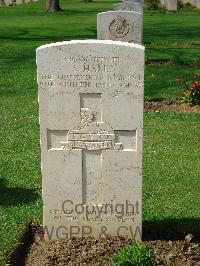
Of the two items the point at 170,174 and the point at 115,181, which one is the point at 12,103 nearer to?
the point at 170,174

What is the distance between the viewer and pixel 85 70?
462 cm

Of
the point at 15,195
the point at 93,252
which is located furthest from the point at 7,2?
the point at 93,252

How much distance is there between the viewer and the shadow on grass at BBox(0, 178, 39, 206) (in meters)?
6.01

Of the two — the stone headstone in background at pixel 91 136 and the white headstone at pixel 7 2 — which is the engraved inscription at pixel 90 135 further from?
the white headstone at pixel 7 2

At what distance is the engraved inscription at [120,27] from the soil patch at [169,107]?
3638 millimetres

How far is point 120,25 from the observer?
13.8 metres

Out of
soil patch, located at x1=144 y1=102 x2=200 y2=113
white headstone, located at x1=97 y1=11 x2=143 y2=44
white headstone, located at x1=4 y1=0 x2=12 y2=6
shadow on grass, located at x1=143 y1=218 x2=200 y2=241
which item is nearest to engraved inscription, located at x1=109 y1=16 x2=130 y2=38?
white headstone, located at x1=97 y1=11 x2=143 y2=44

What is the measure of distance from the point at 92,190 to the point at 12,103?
613cm

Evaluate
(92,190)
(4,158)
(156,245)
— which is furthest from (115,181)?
(4,158)

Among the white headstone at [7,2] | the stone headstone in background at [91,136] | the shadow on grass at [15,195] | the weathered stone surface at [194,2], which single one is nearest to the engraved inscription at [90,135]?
the stone headstone in background at [91,136]

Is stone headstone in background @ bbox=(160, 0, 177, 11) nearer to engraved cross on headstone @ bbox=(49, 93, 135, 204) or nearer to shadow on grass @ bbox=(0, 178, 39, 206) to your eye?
shadow on grass @ bbox=(0, 178, 39, 206)

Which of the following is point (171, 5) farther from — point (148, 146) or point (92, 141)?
point (92, 141)

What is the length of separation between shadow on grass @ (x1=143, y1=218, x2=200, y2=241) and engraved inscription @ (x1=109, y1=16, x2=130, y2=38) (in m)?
8.91

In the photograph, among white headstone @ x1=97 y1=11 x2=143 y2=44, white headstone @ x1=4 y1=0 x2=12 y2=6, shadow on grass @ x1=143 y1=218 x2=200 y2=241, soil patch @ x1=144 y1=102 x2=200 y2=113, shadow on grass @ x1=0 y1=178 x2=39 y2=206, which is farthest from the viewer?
white headstone @ x1=4 y1=0 x2=12 y2=6
